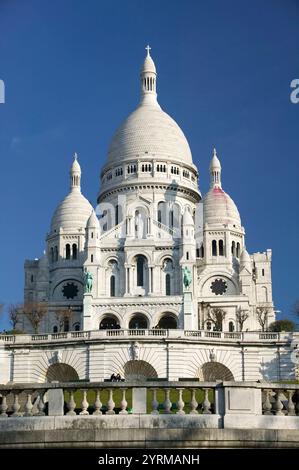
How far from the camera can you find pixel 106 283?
7912cm

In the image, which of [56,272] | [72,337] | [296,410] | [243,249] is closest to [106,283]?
[56,272]

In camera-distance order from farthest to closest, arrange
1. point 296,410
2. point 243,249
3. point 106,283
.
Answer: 1. point 243,249
2. point 106,283
3. point 296,410

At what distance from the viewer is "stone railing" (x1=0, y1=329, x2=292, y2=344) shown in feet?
140

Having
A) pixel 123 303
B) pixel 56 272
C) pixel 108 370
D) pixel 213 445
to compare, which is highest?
pixel 56 272

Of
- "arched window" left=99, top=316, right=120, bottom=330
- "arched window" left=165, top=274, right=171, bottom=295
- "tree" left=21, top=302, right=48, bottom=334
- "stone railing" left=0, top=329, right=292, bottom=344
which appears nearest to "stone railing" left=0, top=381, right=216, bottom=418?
"stone railing" left=0, top=329, right=292, bottom=344

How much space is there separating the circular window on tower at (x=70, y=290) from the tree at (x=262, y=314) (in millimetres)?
17923

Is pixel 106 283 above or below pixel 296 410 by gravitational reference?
above

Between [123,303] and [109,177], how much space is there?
23.8m

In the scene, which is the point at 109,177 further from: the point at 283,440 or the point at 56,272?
the point at 283,440

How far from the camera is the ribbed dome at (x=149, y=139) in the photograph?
93750 millimetres

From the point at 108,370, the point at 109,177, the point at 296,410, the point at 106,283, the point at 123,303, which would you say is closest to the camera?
the point at 296,410

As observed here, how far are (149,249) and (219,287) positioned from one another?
9990 mm

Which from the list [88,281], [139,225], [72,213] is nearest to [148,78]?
[72,213]

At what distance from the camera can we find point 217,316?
76.3 metres
